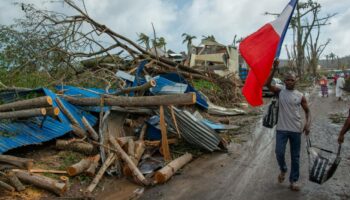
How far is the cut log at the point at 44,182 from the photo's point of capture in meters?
5.74

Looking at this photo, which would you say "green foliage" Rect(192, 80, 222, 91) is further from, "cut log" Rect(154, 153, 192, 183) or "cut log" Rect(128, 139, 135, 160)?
"cut log" Rect(128, 139, 135, 160)

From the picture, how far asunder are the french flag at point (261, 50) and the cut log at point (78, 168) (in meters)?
3.29

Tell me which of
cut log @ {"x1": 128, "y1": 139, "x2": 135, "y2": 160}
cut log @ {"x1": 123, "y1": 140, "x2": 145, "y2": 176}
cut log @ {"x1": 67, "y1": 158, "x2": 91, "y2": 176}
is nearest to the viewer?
cut log @ {"x1": 67, "y1": 158, "x2": 91, "y2": 176}

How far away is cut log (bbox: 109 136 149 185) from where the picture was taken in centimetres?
652

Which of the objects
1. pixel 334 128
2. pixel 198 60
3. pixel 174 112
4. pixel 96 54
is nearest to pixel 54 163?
pixel 174 112

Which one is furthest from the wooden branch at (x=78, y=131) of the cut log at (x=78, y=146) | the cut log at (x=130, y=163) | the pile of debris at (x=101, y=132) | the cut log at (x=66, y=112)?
the cut log at (x=130, y=163)

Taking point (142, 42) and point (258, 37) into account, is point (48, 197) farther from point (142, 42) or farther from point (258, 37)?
point (142, 42)

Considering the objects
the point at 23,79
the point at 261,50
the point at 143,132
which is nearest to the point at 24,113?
the point at 143,132

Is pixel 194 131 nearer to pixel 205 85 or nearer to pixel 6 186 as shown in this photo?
pixel 6 186

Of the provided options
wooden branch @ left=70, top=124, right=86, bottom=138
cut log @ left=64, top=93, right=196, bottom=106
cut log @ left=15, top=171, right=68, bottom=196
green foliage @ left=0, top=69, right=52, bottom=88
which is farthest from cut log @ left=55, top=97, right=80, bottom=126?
green foliage @ left=0, top=69, right=52, bottom=88

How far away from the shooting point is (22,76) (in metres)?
10.5

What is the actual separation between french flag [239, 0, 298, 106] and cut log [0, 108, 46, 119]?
3829mm

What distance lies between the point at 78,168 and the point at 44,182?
30.6 inches

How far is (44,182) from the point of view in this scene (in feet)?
18.9
